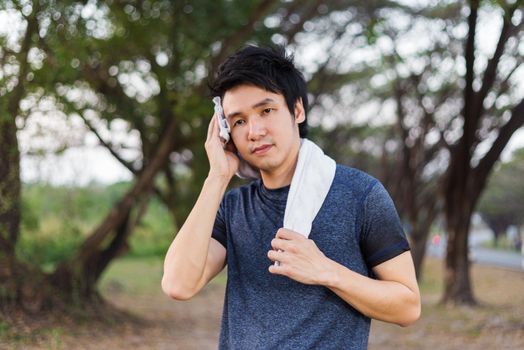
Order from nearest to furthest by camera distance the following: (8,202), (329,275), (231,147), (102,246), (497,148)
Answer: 1. (329,275)
2. (231,147)
3. (8,202)
4. (102,246)
5. (497,148)

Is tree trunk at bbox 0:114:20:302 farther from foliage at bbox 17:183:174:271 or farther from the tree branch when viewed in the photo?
the tree branch

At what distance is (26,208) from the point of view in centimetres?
806

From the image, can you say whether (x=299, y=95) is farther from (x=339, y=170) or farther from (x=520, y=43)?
(x=520, y=43)

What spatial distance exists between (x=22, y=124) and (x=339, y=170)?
620cm

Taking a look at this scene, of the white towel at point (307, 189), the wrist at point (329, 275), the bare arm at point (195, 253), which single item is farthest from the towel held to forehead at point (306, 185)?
the bare arm at point (195, 253)

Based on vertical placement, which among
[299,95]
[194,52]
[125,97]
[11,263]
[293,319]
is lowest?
[11,263]

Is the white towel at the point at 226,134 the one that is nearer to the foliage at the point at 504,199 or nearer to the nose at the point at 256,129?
the nose at the point at 256,129

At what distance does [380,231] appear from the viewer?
179 cm

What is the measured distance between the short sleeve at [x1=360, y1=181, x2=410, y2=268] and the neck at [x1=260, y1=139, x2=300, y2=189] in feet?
0.86

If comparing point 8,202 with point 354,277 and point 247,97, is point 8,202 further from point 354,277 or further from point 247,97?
point 354,277

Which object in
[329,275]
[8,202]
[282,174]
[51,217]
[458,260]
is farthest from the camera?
[458,260]

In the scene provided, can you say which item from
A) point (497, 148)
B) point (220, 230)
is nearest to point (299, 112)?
point (220, 230)

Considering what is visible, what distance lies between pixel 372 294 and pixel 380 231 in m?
0.16

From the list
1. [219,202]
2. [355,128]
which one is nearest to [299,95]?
[219,202]
